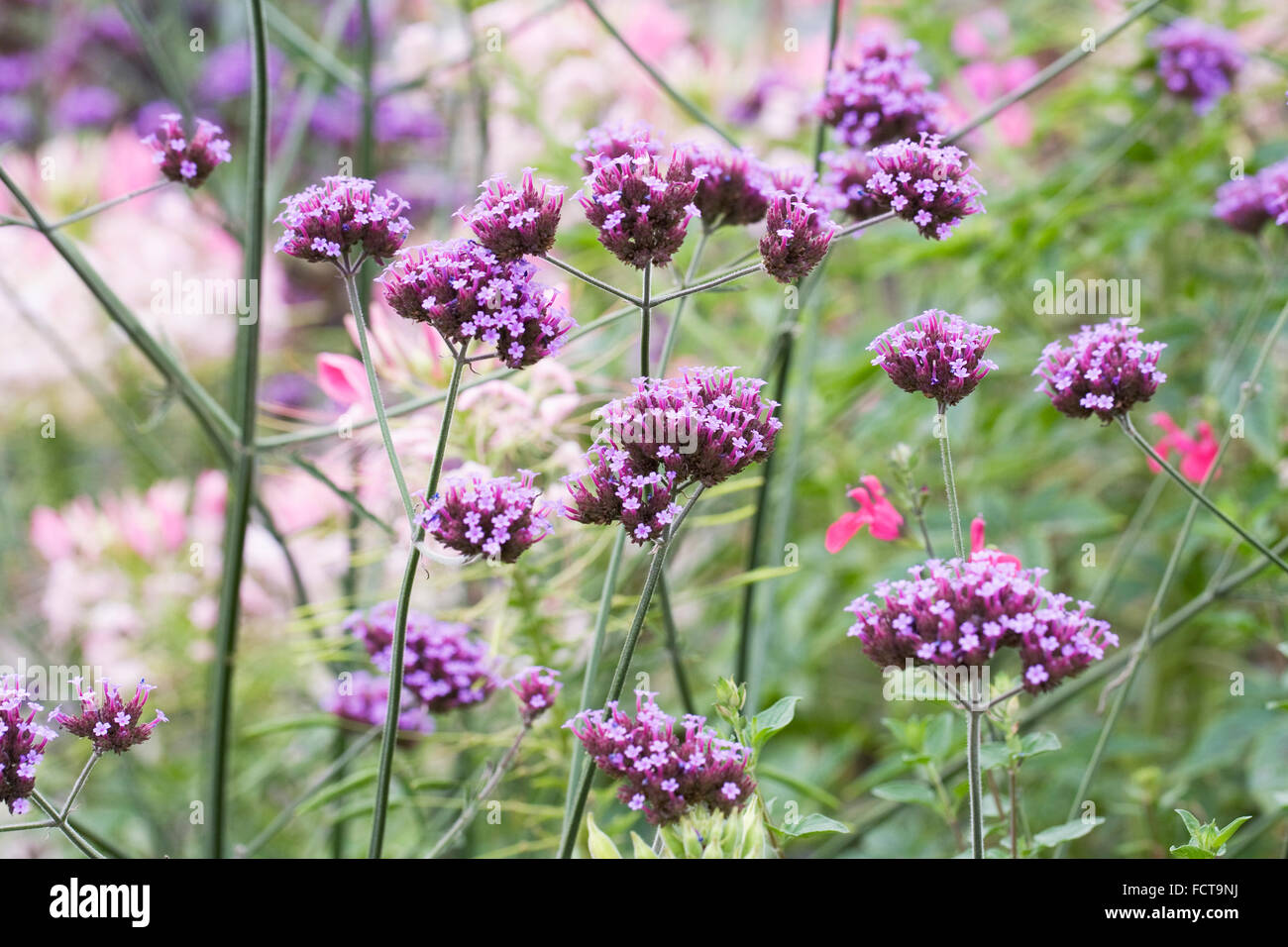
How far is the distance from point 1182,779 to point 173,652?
0.91 meters

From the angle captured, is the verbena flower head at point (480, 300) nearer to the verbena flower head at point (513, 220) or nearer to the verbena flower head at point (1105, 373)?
the verbena flower head at point (513, 220)

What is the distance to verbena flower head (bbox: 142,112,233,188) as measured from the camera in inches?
24.0

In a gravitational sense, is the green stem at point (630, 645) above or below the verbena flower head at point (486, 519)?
below

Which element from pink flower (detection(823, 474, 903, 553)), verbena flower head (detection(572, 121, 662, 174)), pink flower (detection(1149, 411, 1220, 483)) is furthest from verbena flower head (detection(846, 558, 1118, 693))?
pink flower (detection(1149, 411, 1220, 483))

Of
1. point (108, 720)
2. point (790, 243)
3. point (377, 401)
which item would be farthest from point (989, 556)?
point (108, 720)

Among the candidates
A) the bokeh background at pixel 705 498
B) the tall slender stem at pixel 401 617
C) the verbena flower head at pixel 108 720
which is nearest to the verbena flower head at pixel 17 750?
the verbena flower head at pixel 108 720

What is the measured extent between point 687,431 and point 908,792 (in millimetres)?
244

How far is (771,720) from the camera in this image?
0.52m

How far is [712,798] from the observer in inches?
19.0

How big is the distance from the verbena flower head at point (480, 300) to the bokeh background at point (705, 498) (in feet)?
0.69

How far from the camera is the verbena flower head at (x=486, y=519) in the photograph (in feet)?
1.54

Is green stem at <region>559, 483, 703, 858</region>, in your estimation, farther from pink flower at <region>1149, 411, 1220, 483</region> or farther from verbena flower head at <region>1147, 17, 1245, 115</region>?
verbena flower head at <region>1147, 17, 1245, 115</region>
